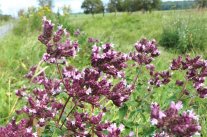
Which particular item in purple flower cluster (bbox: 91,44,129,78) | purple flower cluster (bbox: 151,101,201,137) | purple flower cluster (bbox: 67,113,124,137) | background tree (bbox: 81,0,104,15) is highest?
purple flower cluster (bbox: 91,44,129,78)

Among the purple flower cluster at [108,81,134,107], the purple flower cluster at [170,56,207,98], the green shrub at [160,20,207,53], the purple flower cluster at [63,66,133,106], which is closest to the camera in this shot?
the purple flower cluster at [63,66,133,106]

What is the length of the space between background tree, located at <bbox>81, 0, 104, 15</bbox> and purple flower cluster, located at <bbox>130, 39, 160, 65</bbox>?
73.5 meters

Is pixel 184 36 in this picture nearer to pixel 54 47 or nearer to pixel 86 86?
pixel 54 47

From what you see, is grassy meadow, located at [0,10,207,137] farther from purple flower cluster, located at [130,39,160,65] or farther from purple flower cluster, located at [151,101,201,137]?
purple flower cluster, located at [151,101,201,137]

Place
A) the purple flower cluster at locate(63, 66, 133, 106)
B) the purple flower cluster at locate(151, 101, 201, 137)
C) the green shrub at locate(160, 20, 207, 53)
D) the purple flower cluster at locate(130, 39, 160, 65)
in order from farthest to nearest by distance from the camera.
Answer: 1. the green shrub at locate(160, 20, 207, 53)
2. the purple flower cluster at locate(130, 39, 160, 65)
3. the purple flower cluster at locate(63, 66, 133, 106)
4. the purple flower cluster at locate(151, 101, 201, 137)

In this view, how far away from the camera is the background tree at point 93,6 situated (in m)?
76.7

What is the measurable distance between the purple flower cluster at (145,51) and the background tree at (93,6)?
73.5 metres

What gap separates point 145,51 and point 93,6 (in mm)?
76905

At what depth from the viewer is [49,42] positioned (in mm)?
2318

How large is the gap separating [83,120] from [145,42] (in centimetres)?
126

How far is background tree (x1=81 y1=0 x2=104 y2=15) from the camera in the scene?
252 ft

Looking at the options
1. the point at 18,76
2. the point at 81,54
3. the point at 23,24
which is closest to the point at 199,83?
the point at 18,76

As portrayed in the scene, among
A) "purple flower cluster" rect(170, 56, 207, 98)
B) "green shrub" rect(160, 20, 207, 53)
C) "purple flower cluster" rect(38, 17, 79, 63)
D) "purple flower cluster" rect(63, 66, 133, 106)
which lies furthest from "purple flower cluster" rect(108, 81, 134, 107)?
"green shrub" rect(160, 20, 207, 53)

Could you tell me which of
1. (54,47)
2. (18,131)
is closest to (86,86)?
(18,131)
